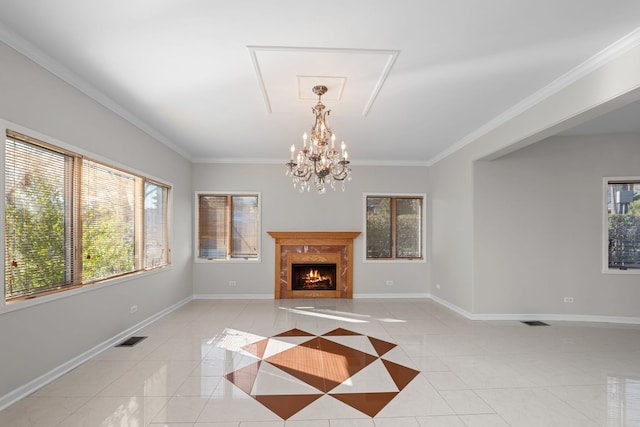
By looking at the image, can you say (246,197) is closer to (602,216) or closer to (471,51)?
(471,51)

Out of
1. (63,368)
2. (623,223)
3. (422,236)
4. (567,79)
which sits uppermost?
(567,79)

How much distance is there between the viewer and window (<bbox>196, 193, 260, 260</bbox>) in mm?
6645

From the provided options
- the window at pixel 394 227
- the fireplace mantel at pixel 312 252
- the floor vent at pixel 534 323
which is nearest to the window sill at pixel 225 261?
the fireplace mantel at pixel 312 252

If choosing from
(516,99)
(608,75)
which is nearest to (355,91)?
(516,99)

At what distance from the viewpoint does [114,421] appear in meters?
2.37

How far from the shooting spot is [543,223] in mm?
5070

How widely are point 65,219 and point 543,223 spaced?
624 cm

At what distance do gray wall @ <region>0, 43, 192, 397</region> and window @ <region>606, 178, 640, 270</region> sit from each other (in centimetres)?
693

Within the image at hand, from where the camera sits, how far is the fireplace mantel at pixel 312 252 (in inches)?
259

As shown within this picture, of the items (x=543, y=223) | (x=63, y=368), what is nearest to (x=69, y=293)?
(x=63, y=368)

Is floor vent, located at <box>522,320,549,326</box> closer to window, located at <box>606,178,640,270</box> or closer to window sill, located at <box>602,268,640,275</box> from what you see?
window sill, located at <box>602,268,640,275</box>

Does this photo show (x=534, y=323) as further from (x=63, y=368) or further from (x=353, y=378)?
(x=63, y=368)

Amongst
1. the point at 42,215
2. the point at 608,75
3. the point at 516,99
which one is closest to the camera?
the point at 608,75

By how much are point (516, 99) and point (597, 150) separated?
8.19 ft
